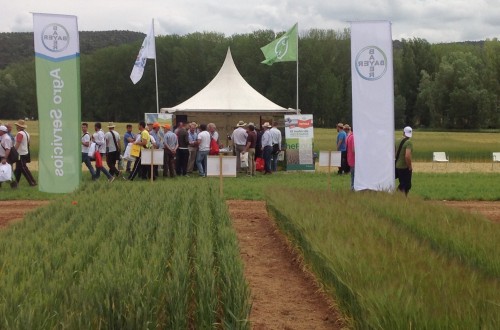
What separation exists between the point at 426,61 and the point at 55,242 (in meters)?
77.1

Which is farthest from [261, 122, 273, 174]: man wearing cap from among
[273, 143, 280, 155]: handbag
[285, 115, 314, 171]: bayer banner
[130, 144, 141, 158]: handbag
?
[130, 144, 141, 158]: handbag

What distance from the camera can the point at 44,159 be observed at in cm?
1346

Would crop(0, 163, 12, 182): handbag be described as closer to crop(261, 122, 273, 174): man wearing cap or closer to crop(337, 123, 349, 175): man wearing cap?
crop(261, 122, 273, 174): man wearing cap

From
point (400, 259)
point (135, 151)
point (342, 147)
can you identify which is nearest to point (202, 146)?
point (135, 151)

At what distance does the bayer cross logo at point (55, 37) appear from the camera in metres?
13.1

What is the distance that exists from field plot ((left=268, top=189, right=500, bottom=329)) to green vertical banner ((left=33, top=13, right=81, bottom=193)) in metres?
4.74

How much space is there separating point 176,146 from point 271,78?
182 feet

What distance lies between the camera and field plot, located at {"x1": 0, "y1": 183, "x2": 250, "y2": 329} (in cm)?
439

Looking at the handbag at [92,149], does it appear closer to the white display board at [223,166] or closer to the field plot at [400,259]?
the white display board at [223,166]

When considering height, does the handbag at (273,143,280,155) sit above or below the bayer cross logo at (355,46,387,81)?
below

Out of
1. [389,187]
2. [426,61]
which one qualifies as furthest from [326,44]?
[389,187]

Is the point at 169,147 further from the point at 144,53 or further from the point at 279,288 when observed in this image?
the point at 279,288

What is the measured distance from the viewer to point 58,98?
43.5ft

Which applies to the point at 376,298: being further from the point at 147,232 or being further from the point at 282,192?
the point at 282,192
